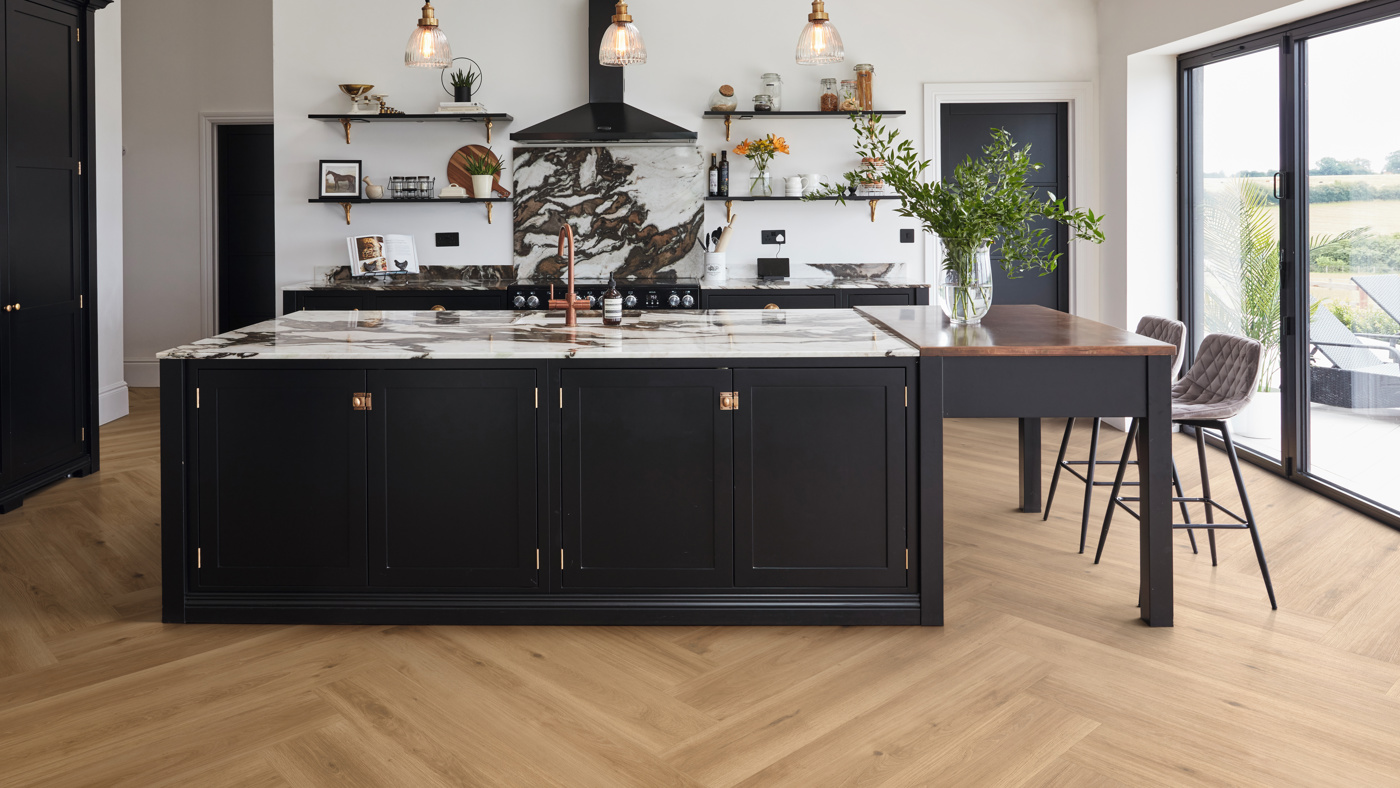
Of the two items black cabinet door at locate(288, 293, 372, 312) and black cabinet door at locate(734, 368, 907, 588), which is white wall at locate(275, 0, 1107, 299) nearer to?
black cabinet door at locate(288, 293, 372, 312)

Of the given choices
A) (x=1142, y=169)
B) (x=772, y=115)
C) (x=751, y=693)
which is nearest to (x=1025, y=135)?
(x=1142, y=169)

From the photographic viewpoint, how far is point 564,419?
2.88 metres

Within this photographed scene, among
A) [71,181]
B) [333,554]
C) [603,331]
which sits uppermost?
[71,181]

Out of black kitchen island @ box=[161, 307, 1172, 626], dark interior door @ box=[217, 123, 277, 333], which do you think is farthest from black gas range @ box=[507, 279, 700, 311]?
black kitchen island @ box=[161, 307, 1172, 626]

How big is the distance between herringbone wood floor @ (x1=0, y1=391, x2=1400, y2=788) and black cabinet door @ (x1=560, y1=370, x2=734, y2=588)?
200mm

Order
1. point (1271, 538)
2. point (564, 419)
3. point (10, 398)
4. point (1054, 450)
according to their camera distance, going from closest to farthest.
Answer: point (564, 419) < point (1271, 538) < point (10, 398) < point (1054, 450)

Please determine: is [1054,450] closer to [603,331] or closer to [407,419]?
[603,331]

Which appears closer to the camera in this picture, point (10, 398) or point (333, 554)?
point (333, 554)

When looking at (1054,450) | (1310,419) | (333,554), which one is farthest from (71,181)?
(1310,419)

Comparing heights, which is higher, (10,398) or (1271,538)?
(10,398)

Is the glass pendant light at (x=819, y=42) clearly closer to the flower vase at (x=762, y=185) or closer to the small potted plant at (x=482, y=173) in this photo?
the flower vase at (x=762, y=185)

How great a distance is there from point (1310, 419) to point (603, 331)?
Answer: 11.1 feet

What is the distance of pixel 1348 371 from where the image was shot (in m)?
4.30

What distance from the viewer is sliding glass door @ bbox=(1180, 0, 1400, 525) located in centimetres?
406
